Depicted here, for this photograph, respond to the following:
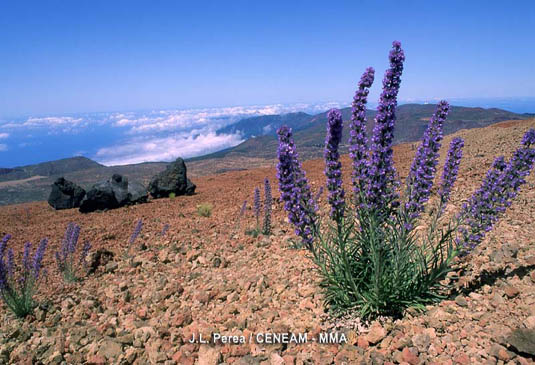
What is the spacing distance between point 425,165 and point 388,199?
0.63m

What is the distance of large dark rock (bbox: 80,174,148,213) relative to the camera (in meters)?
17.8

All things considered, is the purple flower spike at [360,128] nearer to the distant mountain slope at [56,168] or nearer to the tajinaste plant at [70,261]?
the tajinaste plant at [70,261]

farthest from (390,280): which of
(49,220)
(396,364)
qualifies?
(49,220)

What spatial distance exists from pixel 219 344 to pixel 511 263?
4495mm

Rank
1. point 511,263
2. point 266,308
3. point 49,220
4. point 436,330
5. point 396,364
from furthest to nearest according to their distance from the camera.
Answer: point 49,220 → point 266,308 → point 511,263 → point 436,330 → point 396,364

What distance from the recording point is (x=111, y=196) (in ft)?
58.6

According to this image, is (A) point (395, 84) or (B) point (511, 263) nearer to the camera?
(A) point (395, 84)

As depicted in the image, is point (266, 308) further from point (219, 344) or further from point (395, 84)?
point (395, 84)

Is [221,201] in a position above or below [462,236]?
below

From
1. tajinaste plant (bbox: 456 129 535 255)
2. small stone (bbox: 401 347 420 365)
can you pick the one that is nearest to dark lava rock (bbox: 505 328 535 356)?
small stone (bbox: 401 347 420 365)

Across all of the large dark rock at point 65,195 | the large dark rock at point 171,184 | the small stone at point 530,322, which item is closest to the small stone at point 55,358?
the small stone at point 530,322

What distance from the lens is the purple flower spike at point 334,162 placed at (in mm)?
3805

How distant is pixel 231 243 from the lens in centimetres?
851

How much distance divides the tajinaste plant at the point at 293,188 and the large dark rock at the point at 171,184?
16606 millimetres
